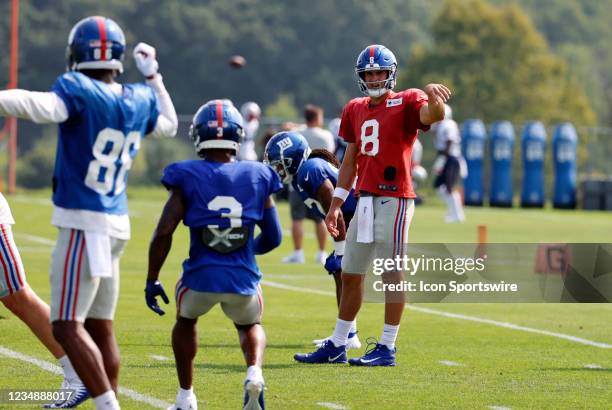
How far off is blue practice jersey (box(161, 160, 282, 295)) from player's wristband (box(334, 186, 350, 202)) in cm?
232

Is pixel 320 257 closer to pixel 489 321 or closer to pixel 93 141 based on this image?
pixel 489 321

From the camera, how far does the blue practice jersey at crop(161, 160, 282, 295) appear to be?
23.6ft

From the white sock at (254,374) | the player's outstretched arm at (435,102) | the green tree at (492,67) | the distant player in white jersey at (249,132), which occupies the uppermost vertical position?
the green tree at (492,67)

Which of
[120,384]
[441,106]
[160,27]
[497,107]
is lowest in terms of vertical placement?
[120,384]

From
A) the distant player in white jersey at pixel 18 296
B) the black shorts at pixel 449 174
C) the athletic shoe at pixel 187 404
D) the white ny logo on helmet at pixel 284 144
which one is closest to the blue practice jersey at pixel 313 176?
the white ny logo on helmet at pixel 284 144

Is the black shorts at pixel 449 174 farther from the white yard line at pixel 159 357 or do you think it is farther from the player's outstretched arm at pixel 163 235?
the player's outstretched arm at pixel 163 235

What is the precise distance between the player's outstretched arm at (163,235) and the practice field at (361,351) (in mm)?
834

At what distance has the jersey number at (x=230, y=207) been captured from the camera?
7.21 metres

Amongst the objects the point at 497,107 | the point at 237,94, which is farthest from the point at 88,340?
the point at 237,94

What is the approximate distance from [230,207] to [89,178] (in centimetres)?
79

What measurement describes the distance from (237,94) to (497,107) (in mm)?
19541

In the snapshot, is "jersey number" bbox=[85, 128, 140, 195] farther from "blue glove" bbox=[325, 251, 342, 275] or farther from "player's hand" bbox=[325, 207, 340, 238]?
"blue glove" bbox=[325, 251, 342, 275]

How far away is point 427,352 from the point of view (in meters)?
10.2

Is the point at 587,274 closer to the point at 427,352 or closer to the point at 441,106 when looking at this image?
the point at 427,352
